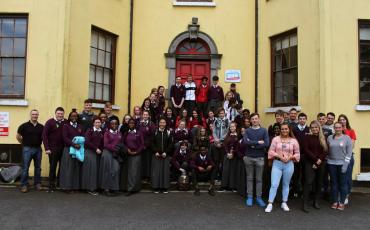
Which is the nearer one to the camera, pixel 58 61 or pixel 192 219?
pixel 192 219

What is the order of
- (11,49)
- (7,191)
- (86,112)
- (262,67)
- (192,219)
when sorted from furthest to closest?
(262,67) < (11,49) < (86,112) < (7,191) < (192,219)

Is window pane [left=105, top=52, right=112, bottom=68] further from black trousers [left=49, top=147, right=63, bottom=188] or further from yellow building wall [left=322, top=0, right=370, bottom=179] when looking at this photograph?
yellow building wall [left=322, top=0, right=370, bottom=179]

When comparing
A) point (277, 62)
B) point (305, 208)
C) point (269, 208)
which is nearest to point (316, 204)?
point (305, 208)

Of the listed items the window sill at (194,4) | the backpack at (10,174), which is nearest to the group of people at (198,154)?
the backpack at (10,174)

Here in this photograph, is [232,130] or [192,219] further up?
[232,130]

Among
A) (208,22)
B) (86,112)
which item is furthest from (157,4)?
(86,112)

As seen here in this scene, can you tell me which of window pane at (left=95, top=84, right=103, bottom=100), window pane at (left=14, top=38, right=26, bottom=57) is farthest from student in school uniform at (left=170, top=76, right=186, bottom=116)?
window pane at (left=14, top=38, right=26, bottom=57)

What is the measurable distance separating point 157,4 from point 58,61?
4.05 m

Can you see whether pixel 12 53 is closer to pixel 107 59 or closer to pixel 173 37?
pixel 107 59

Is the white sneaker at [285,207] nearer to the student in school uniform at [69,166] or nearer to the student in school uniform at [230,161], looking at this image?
the student in school uniform at [230,161]

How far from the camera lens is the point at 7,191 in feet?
27.7

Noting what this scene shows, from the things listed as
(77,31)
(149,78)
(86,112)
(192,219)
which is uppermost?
(77,31)

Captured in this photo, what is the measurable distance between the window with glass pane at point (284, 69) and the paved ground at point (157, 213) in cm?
376

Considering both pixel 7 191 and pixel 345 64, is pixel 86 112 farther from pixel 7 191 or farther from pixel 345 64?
pixel 345 64
